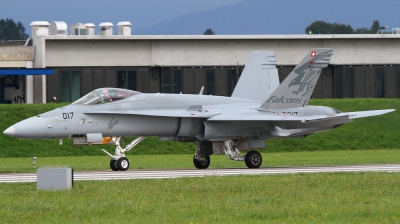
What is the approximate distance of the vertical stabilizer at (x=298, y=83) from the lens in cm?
2511

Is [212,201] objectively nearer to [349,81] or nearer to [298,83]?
[298,83]

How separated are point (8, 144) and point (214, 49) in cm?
1657

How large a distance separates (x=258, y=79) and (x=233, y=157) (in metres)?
4.03

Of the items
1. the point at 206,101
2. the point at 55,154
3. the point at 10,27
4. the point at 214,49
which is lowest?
the point at 55,154

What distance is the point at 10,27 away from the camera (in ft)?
589

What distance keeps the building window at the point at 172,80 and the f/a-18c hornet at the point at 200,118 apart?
81.4 feet

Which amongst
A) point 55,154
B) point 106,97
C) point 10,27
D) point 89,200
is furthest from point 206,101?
point 10,27

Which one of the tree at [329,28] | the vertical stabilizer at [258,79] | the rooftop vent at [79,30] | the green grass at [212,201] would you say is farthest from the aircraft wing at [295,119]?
the tree at [329,28]

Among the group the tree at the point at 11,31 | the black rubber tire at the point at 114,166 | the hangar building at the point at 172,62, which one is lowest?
the black rubber tire at the point at 114,166

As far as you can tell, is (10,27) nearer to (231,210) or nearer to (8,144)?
(8,144)

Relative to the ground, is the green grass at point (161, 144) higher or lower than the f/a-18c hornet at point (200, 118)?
lower

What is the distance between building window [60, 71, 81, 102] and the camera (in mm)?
49781

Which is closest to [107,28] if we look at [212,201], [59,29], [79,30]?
[59,29]

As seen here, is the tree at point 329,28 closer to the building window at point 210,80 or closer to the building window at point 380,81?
the building window at point 380,81
